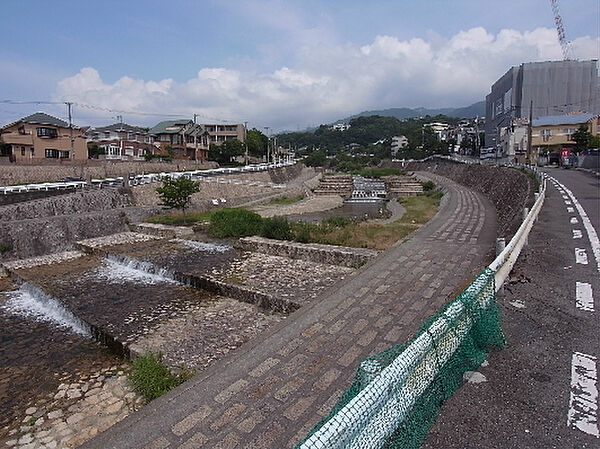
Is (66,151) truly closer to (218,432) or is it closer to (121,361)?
(121,361)

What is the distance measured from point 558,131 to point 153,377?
57.9 m

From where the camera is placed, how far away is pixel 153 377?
595 centimetres

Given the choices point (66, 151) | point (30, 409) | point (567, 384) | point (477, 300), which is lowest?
point (30, 409)

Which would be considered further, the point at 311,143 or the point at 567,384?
the point at 311,143

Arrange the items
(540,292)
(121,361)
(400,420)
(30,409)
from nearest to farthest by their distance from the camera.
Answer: (400,420) → (30,409) → (540,292) → (121,361)

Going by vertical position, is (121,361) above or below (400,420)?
below

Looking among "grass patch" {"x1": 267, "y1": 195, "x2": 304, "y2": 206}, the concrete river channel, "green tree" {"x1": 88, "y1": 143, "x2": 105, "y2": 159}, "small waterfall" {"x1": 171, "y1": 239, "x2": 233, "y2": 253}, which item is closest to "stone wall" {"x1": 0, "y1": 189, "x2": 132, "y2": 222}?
the concrete river channel

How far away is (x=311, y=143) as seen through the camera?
17638 centimetres

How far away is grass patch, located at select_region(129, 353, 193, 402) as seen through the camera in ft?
19.0

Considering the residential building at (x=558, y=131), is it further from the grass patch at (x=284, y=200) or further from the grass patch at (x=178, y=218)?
the grass patch at (x=178, y=218)

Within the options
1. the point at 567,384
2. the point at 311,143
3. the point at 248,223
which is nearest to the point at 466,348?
the point at 567,384

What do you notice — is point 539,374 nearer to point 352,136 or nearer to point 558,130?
point 558,130

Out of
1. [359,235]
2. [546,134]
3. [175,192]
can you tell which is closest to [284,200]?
[175,192]

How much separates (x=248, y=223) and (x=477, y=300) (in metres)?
13.5
